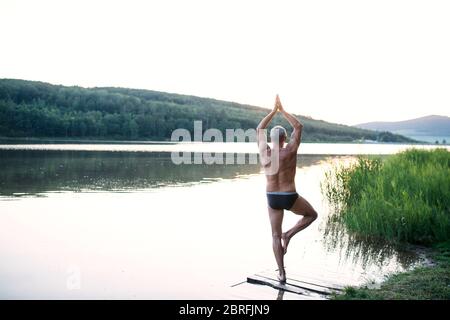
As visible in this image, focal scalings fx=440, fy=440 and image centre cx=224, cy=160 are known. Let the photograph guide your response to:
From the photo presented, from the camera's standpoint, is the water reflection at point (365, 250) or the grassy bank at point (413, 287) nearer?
the grassy bank at point (413, 287)

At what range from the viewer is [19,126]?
11500 centimetres

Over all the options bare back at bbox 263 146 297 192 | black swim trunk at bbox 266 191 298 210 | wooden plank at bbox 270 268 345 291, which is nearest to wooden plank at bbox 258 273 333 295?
wooden plank at bbox 270 268 345 291

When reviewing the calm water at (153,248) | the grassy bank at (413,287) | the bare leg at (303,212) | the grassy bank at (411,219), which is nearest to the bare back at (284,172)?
the bare leg at (303,212)

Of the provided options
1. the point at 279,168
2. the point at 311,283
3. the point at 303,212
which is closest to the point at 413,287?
the point at 311,283

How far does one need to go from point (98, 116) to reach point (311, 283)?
409 ft

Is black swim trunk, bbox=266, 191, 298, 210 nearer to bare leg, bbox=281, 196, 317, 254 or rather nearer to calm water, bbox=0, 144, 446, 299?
bare leg, bbox=281, 196, 317, 254

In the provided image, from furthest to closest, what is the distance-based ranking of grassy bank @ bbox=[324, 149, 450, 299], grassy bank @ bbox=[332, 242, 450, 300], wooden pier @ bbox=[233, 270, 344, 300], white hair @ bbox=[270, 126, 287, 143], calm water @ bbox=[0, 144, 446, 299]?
calm water @ bbox=[0, 144, 446, 299] → grassy bank @ bbox=[324, 149, 450, 299] → white hair @ bbox=[270, 126, 287, 143] → wooden pier @ bbox=[233, 270, 344, 300] → grassy bank @ bbox=[332, 242, 450, 300]

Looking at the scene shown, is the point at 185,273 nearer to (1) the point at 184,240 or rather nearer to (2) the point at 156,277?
(2) the point at 156,277

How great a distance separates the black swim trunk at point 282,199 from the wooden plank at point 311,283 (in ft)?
4.13

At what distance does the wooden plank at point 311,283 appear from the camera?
22.4 ft

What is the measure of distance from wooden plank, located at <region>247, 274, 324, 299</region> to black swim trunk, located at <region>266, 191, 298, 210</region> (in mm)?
1225

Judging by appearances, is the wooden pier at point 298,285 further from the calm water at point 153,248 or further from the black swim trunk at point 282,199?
the black swim trunk at point 282,199

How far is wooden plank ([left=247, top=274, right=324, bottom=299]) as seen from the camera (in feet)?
21.8
